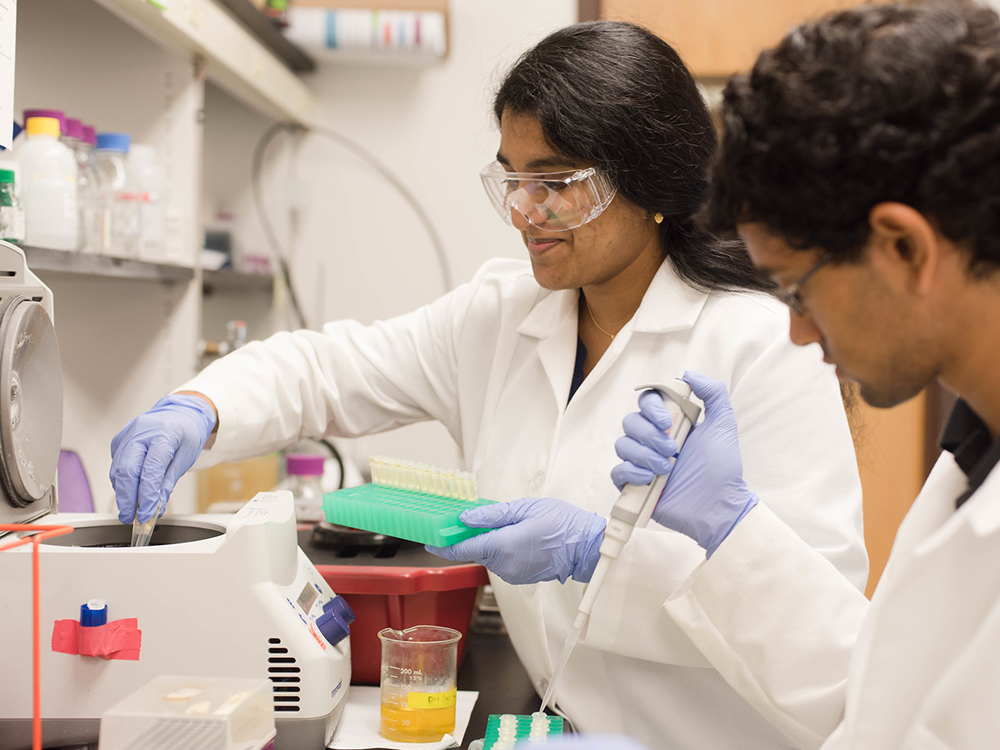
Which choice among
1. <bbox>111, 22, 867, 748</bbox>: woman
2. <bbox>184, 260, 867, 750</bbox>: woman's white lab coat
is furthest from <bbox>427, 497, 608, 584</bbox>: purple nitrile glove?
<bbox>184, 260, 867, 750</bbox>: woman's white lab coat

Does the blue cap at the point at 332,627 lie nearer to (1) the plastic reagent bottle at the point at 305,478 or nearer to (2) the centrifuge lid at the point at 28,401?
(2) the centrifuge lid at the point at 28,401

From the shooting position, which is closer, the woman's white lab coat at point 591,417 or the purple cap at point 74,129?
the woman's white lab coat at point 591,417

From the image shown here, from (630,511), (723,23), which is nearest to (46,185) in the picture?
(630,511)

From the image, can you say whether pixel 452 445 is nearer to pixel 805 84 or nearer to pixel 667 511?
pixel 667 511

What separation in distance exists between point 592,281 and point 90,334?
1.20 meters

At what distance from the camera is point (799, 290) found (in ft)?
2.77

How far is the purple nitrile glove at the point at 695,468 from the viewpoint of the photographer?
108 centimetres

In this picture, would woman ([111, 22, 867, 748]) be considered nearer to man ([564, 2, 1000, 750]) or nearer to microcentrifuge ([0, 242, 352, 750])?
microcentrifuge ([0, 242, 352, 750])

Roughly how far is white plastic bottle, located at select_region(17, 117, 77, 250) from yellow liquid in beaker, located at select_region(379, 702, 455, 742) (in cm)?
92

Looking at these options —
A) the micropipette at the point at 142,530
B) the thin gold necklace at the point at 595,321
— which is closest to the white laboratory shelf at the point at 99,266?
the micropipette at the point at 142,530

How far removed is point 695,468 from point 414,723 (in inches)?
18.8

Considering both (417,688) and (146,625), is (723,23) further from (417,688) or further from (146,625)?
(146,625)

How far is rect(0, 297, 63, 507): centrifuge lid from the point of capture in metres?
1.03

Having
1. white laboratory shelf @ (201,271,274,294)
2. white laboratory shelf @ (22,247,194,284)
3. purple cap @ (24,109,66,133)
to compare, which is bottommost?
white laboratory shelf @ (22,247,194,284)
